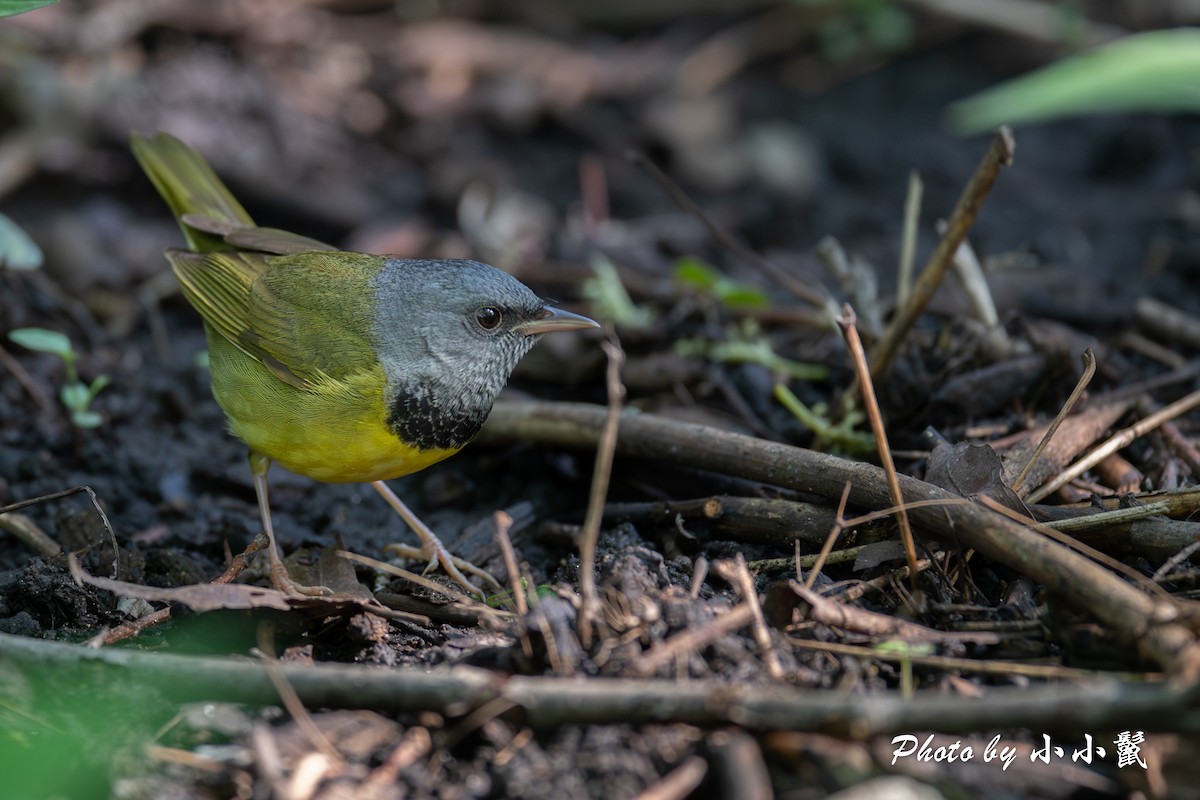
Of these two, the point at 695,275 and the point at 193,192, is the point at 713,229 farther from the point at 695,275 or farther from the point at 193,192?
the point at 193,192

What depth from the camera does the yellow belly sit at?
3.68m

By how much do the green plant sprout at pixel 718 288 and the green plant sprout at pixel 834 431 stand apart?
78 cm

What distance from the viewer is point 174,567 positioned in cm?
352

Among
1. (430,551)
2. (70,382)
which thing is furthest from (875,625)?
(70,382)

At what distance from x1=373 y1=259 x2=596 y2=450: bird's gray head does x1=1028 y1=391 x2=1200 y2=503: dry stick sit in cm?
164

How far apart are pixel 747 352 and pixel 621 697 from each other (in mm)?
2555

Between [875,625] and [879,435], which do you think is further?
[879,435]

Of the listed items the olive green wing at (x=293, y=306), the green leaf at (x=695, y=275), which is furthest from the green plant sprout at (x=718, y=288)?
the olive green wing at (x=293, y=306)

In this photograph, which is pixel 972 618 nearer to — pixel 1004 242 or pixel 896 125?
pixel 1004 242

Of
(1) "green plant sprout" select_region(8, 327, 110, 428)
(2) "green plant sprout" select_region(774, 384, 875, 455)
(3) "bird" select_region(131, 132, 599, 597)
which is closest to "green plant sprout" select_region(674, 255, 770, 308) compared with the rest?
(2) "green plant sprout" select_region(774, 384, 875, 455)

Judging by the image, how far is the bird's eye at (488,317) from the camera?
3959 millimetres

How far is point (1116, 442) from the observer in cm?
351

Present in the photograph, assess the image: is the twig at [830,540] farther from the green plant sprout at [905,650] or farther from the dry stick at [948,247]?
the dry stick at [948,247]

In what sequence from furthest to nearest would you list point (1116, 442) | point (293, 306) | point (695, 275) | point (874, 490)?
point (695, 275)
point (293, 306)
point (1116, 442)
point (874, 490)
